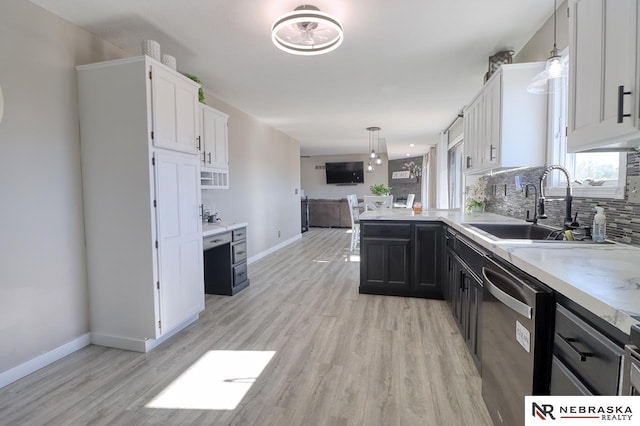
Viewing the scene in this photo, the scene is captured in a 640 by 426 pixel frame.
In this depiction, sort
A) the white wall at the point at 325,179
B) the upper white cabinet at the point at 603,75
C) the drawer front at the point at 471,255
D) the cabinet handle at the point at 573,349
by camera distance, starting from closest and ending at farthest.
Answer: the cabinet handle at the point at 573,349, the upper white cabinet at the point at 603,75, the drawer front at the point at 471,255, the white wall at the point at 325,179

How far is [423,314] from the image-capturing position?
311cm

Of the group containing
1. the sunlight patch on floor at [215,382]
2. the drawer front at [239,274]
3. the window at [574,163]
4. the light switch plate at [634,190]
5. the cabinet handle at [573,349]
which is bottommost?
the sunlight patch on floor at [215,382]

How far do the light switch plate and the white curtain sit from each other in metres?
5.73

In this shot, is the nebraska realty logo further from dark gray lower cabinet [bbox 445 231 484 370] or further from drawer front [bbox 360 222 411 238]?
drawer front [bbox 360 222 411 238]

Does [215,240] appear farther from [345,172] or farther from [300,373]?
[345,172]

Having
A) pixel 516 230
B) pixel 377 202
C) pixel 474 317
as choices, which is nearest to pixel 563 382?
pixel 474 317

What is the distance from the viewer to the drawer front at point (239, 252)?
377 centimetres

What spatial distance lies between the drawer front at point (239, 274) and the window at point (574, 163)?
3195 millimetres

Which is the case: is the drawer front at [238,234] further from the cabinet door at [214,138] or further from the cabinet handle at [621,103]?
the cabinet handle at [621,103]

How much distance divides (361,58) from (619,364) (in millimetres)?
3031

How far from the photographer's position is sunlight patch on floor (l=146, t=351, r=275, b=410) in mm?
1825

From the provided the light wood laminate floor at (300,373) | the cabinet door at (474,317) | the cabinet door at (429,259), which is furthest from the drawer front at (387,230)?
the cabinet door at (474,317)

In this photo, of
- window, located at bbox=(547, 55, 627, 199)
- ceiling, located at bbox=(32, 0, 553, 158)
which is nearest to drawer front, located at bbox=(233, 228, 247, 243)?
ceiling, located at bbox=(32, 0, 553, 158)

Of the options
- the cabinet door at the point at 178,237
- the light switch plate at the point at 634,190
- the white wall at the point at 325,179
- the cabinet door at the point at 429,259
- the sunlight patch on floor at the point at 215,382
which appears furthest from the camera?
the white wall at the point at 325,179
